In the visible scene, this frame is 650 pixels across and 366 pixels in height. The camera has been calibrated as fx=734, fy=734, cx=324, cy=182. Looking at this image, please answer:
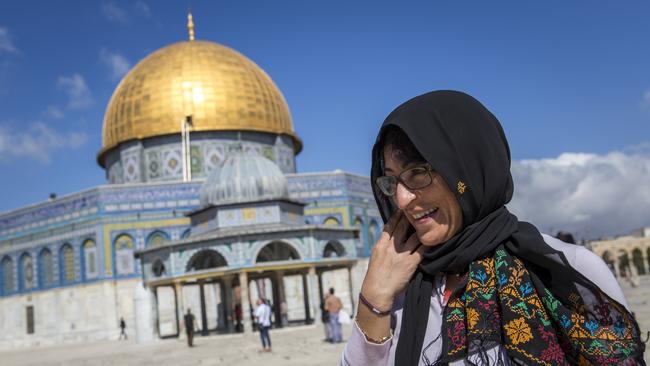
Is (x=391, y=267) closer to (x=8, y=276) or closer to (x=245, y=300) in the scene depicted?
(x=245, y=300)

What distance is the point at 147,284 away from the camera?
20.3 meters

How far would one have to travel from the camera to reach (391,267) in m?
1.84

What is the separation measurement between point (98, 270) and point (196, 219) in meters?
6.52

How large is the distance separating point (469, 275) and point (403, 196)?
25 cm

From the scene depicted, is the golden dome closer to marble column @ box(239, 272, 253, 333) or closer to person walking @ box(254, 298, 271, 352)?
marble column @ box(239, 272, 253, 333)

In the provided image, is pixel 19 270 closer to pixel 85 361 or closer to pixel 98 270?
pixel 98 270

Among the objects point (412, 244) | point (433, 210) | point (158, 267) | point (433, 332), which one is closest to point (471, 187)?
point (433, 210)

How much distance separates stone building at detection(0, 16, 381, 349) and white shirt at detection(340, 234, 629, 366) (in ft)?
58.4

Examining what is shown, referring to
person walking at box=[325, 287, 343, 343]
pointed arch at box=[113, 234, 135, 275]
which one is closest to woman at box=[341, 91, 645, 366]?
person walking at box=[325, 287, 343, 343]

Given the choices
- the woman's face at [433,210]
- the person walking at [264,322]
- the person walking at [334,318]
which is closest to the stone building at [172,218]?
the person walking at [334,318]

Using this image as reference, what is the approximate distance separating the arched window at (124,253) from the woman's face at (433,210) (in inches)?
1024

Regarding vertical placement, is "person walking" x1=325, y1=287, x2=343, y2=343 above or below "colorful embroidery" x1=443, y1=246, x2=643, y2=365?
below

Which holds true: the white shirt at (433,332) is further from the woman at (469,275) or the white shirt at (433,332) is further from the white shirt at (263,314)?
the white shirt at (263,314)

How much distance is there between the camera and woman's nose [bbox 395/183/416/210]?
181 cm
